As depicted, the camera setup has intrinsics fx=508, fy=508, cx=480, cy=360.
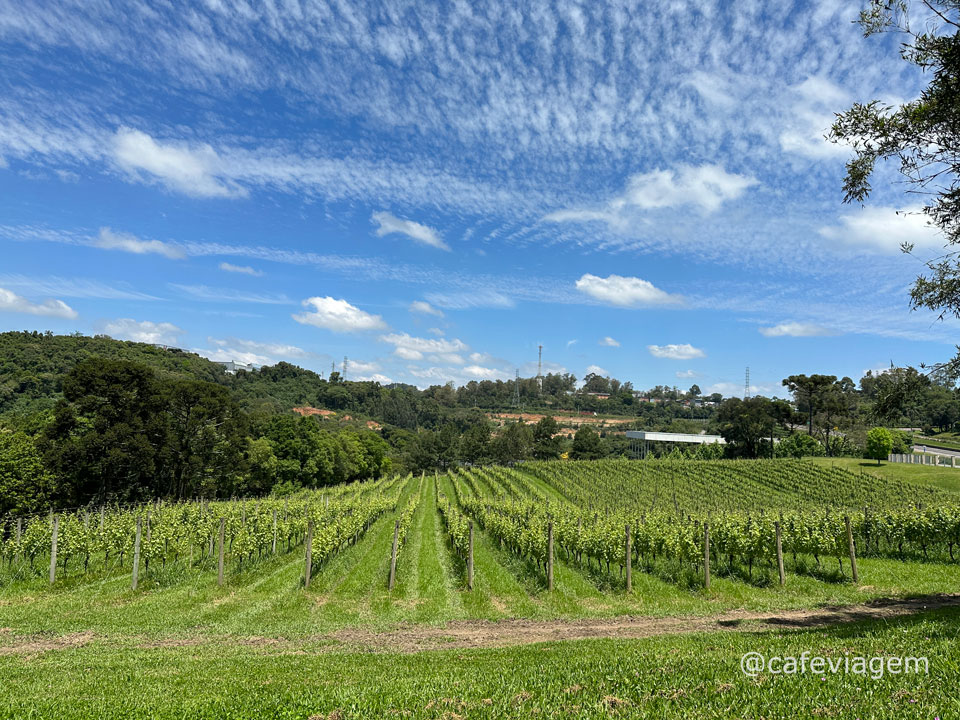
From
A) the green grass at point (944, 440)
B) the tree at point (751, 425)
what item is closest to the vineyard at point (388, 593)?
the tree at point (751, 425)

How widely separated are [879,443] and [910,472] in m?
8.80

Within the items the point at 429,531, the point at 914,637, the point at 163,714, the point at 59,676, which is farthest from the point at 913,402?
the point at 429,531

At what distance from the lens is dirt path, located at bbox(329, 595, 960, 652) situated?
10258 mm

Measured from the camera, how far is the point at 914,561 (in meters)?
17.6

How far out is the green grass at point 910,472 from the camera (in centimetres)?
4213

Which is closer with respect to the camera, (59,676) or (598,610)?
(59,676)

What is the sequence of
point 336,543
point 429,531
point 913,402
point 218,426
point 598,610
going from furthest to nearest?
point 218,426, point 429,531, point 336,543, point 598,610, point 913,402

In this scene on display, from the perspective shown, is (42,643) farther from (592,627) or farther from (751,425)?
(751,425)

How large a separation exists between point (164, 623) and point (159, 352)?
10350 centimetres

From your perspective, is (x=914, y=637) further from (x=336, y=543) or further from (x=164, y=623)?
(x=336, y=543)

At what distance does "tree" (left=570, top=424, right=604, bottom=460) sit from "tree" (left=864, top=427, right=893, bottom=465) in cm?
3756

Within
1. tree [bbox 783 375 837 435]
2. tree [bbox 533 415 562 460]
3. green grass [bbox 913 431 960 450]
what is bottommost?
tree [bbox 533 415 562 460]

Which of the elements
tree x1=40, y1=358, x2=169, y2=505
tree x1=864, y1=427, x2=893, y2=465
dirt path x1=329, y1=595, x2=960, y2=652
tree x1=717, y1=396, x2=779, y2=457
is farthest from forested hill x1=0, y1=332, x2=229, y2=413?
tree x1=717, y1=396, x2=779, y2=457

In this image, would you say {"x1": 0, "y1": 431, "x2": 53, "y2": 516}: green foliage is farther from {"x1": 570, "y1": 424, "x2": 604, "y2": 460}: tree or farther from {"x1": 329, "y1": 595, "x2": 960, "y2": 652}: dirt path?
{"x1": 570, "y1": 424, "x2": 604, "y2": 460}: tree
